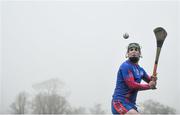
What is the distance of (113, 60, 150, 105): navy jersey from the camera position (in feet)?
28.7

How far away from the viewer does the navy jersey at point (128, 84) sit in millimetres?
8742

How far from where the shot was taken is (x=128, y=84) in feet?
28.8

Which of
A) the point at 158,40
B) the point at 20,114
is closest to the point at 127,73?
the point at 158,40

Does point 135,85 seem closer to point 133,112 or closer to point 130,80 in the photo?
point 130,80

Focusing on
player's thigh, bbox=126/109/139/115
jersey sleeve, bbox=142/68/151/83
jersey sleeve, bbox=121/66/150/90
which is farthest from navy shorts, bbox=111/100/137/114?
jersey sleeve, bbox=142/68/151/83

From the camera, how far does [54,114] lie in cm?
6838

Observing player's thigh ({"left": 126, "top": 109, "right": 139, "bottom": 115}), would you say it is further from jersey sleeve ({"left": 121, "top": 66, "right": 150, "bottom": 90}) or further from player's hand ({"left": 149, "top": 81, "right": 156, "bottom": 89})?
player's hand ({"left": 149, "top": 81, "right": 156, "bottom": 89})

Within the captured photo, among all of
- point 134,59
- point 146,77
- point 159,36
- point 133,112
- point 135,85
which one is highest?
point 159,36

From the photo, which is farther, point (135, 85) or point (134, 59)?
point (134, 59)

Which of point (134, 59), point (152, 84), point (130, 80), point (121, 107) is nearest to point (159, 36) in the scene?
point (134, 59)

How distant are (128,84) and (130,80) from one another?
9 centimetres

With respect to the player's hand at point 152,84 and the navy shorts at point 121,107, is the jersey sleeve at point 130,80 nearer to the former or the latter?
the player's hand at point 152,84

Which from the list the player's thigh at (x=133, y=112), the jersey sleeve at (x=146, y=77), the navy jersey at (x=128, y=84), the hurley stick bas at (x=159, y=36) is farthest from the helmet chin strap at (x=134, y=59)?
the player's thigh at (x=133, y=112)

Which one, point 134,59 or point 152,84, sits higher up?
point 134,59
